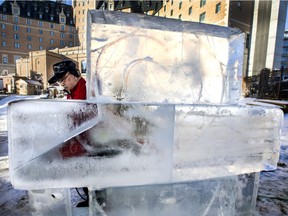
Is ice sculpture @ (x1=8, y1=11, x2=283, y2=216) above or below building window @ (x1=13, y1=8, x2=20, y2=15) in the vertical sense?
below

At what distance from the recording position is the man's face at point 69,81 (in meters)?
1.87

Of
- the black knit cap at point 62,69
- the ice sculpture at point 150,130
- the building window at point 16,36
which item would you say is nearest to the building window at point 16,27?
the building window at point 16,36

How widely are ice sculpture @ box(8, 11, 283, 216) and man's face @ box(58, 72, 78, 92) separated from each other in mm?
785

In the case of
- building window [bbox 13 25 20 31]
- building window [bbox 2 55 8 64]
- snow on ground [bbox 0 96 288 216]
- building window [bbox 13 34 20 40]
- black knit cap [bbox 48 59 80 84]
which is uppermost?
building window [bbox 13 25 20 31]

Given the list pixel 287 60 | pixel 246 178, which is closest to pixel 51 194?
pixel 246 178

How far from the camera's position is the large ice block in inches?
49.4

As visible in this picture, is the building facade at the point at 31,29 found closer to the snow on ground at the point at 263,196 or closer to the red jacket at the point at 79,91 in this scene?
the snow on ground at the point at 263,196

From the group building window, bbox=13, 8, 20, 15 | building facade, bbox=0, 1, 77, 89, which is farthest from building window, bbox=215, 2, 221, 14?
building window, bbox=13, 8, 20, 15

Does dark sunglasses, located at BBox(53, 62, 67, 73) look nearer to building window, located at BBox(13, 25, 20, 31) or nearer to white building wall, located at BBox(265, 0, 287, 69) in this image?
white building wall, located at BBox(265, 0, 287, 69)

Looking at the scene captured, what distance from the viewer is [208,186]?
1324 millimetres

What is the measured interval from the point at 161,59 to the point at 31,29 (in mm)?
59243

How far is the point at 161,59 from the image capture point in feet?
4.66

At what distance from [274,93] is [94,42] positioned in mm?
12758

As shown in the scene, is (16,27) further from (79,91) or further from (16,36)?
(79,91)
